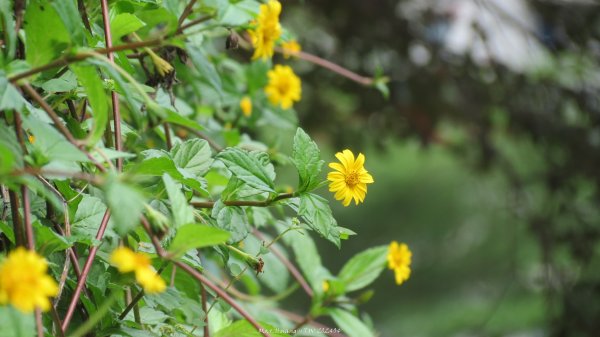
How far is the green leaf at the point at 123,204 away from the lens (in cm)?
50

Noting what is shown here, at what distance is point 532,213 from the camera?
2477 mm

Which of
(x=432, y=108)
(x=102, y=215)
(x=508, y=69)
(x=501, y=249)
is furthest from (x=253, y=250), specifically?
(x=501, y=249)

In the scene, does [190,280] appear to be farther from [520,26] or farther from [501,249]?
[501,249]

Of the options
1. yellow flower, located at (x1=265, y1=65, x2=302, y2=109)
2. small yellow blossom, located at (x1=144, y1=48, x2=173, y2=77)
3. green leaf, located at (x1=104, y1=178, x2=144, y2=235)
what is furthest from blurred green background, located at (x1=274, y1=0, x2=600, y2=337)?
green leaf, located at (x1=104, y1=178, x2=144, y2=235)

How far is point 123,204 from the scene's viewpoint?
506mm

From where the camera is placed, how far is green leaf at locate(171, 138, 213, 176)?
2.57ft

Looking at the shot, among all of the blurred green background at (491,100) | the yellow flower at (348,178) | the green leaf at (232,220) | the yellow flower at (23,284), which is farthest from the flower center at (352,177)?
the blurred green background at (491,100)

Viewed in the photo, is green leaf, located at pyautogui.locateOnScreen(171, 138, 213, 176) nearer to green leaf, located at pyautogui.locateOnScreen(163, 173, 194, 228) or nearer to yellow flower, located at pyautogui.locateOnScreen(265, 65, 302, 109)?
green leaf, located at pyautogui.locateOnScreen(163, 173, 194, 228)

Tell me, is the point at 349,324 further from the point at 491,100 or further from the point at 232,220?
the point at 491,100

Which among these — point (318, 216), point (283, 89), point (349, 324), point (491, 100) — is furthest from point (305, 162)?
point (491, 100)

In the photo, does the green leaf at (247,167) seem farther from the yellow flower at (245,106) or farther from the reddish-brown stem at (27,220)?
the yellow flower at (245,106)

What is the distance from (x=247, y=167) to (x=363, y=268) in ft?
1.22

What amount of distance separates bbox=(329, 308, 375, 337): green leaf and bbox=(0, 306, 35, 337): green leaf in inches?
21.0

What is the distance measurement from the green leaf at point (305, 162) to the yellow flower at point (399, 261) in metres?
0.35
